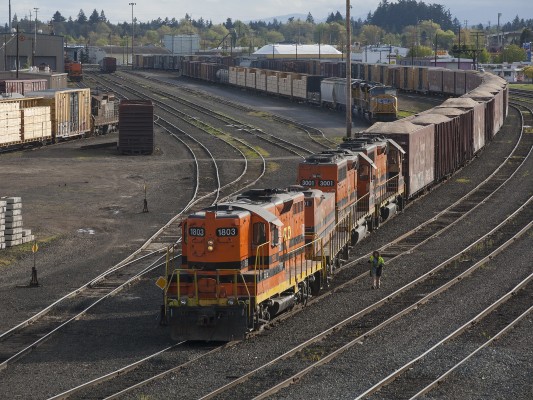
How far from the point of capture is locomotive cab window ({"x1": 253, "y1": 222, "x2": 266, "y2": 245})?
23469mm

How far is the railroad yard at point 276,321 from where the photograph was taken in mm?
20297

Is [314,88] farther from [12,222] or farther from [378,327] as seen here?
[378,327]

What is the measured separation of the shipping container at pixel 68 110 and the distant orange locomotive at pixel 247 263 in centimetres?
4287

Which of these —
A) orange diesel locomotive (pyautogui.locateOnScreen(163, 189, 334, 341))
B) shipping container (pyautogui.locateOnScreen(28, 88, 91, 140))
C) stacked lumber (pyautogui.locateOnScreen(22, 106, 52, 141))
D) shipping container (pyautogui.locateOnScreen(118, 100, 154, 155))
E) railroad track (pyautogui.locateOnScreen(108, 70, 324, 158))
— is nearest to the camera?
orange diesel locomotive (pyautogui.locateOnScreen(163, 189, 334, 341))

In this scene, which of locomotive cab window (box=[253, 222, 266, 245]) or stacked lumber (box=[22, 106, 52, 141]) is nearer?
locomotive cab window (box=[253, 222, 266, 245])

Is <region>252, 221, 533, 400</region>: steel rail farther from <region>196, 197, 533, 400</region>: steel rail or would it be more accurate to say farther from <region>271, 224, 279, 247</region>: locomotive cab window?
<region>271, 224, 279, 247</region>: locomotive cab window

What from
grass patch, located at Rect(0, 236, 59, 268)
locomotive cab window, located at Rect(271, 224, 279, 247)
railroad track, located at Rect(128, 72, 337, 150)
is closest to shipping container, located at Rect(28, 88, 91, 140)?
railroad track, located at Rect(128, 72, 337, 150)

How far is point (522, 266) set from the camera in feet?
106

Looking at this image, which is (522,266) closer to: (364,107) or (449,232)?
(449,232)

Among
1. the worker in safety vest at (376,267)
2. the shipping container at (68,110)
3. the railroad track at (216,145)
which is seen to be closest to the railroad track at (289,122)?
the railroad track at (216,145)

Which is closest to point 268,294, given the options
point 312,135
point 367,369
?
point 367,369

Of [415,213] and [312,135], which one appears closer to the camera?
[415,213]

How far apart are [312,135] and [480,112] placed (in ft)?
54.4

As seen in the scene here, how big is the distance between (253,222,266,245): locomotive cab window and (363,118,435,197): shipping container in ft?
63.8
